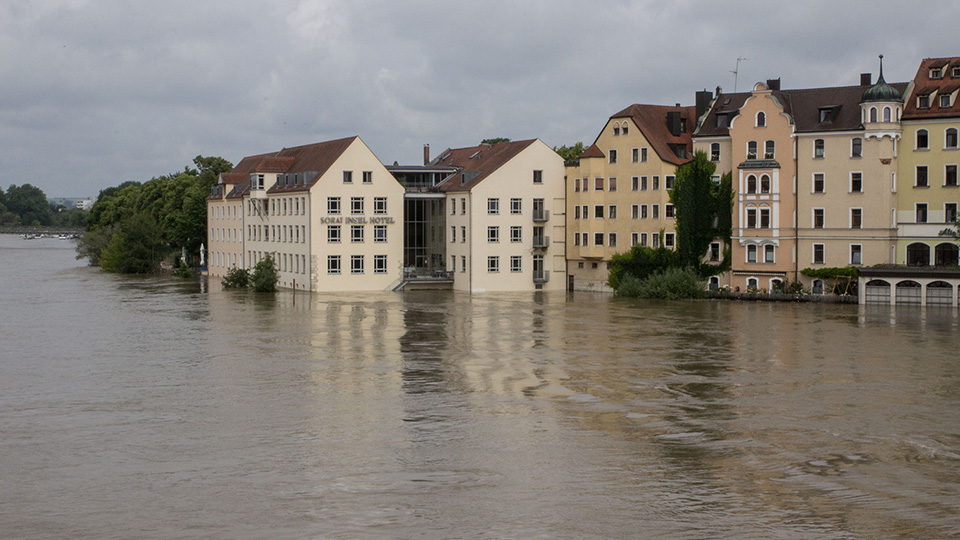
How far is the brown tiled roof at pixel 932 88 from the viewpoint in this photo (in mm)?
65188

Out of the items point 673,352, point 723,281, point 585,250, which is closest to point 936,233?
point 723,281

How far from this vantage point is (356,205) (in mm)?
77250

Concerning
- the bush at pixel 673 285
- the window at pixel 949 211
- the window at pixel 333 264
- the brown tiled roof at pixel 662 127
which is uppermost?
the brown tiled roof at pixel 662 127

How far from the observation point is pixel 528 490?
2184 centimetres

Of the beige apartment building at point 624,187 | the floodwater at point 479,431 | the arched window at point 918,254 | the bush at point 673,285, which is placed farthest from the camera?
the beige apartment building at point 624,187

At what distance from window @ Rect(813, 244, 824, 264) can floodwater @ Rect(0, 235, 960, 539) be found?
1554cm

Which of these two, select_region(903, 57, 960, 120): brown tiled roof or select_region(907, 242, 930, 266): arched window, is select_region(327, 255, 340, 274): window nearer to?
select_region(907, 242, 930, 266): arched window

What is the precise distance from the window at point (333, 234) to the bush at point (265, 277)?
564 cm

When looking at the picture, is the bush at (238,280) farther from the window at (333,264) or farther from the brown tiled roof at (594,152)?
the brown tiled roof at (594,152)

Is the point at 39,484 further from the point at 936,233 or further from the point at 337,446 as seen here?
the point at 936,233

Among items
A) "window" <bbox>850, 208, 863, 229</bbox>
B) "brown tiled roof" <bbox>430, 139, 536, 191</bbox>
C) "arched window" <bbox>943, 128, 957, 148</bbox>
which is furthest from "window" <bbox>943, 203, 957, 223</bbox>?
"brown tiled roof" <bbox>430, 139, 536, 191</bbox>

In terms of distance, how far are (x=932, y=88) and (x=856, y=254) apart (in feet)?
37.2

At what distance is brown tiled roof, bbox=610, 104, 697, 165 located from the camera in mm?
73312

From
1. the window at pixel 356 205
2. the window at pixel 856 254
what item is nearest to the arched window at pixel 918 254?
the window at pixel 856 254
